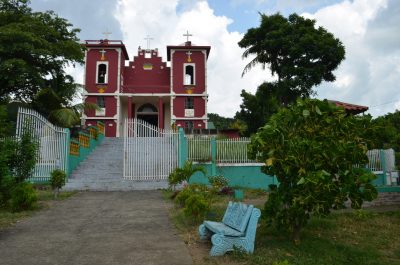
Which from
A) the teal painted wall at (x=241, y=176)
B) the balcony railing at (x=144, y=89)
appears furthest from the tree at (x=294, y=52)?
the teal painted wall at (x=241, y=176)

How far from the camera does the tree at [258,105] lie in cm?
2561

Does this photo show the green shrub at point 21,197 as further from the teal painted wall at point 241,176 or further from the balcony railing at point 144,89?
the balcony railing at point 144,89

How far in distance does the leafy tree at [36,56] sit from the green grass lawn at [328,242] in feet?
53.1

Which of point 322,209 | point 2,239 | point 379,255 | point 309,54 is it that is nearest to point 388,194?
point 379,255

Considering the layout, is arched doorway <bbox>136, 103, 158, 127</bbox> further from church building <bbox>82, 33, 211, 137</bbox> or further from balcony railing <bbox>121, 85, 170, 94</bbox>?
balcony railing <bbox>121, 85, 170, 94</bbox>

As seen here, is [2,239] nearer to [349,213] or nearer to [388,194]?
[349,213]

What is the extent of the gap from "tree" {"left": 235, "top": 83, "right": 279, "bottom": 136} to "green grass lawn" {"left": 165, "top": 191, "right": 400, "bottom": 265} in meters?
18.3

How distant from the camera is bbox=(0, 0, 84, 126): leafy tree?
2008 cm

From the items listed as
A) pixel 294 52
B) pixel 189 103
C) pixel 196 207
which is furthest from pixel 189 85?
pixel 196 207

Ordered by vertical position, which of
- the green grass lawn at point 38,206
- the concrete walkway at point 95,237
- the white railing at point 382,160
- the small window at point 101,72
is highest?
the small window at point 101,72

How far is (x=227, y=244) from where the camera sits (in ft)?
15.7

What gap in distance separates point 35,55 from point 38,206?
15.3 meters

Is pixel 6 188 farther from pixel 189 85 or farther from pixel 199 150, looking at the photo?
pixel 189 85

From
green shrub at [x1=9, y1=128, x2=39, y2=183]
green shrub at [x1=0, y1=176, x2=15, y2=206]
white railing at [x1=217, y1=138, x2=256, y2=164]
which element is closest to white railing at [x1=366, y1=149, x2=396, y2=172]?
white railing at [x1=217, y1=138, x2=256, y2=164]
